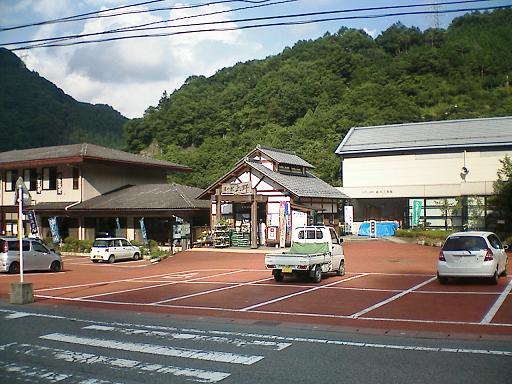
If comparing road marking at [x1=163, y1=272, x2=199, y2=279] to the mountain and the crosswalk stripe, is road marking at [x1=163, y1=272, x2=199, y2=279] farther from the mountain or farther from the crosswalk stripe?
the mountain

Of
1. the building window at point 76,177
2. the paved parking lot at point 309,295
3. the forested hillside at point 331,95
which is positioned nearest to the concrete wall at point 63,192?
the building window at point 76,177

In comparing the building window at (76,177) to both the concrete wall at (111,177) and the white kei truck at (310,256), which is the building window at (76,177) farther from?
the white kei truck at (310,256)

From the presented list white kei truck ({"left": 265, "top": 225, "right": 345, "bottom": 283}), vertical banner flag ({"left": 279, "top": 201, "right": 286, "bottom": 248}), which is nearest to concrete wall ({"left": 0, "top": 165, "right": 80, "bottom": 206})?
vertical banner flag ({"left": 279, "top": 201, "right": 286, "bottom": 248})

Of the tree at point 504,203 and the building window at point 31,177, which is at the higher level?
the building window at point 31,177

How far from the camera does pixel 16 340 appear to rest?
9289 millimetres

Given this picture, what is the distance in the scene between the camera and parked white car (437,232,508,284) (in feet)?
51.2

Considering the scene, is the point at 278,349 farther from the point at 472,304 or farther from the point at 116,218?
the point at 116,218

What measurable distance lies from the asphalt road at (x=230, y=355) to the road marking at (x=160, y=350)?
0.6 inches

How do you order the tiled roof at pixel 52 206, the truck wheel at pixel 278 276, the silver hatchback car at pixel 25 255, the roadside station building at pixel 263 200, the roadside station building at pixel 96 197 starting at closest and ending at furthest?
the truck wheel at pixel 278 276 → the silver hatchback car at pixel 25 255 → the roadside station building at pixel 263 200 → the roadside station building at pixel 96 197 → the tiled roof at pixel 52 206

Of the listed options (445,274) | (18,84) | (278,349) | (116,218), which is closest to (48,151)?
(116,218)

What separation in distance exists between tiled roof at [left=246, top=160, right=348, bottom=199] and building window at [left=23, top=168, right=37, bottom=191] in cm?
1783

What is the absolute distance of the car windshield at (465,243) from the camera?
1590 cm

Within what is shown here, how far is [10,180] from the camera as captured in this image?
42531 millimetres

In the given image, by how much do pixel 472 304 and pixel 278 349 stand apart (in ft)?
21.7
